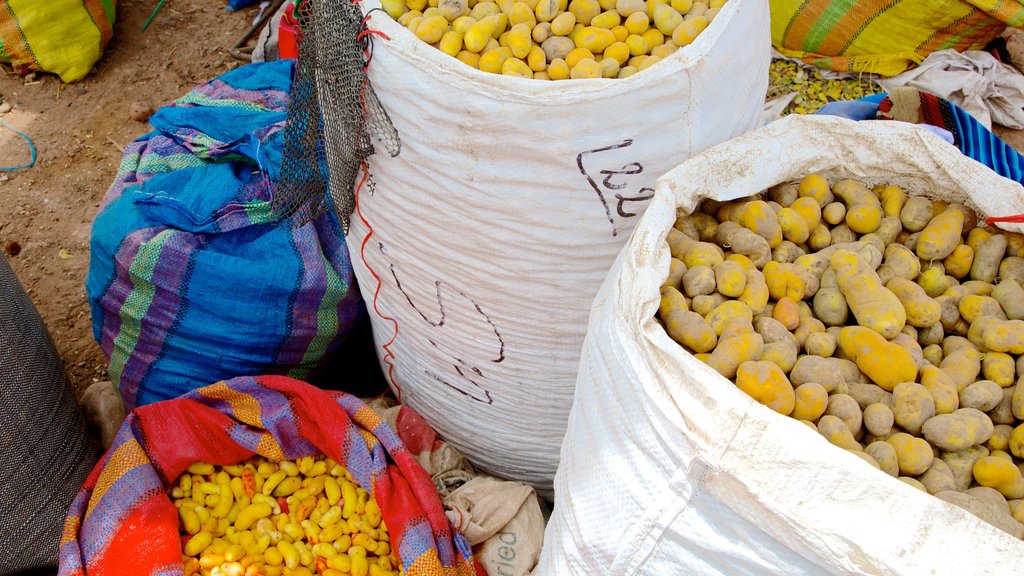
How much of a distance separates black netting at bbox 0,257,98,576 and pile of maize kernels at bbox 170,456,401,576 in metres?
0.25

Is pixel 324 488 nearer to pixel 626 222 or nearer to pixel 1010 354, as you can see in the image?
pixel 626 222

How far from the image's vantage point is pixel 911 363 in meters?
1.11

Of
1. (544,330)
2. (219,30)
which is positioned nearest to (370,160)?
(544,330)

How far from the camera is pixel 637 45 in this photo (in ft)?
4.51

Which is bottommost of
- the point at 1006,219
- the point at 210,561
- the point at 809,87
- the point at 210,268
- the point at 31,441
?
the point at 210,561

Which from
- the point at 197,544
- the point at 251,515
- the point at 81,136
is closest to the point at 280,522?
the point at 251,515

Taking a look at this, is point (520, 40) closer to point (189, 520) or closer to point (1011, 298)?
point (1011, 298)

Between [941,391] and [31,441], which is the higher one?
[941,391]

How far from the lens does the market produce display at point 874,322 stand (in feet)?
3.38

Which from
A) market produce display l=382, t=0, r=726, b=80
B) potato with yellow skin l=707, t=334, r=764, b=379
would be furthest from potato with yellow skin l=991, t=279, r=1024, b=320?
market produce display l=382, t=0, r=726, b=80

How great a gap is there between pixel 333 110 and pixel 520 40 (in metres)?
0.35

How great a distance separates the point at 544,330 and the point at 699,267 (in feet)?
1.42

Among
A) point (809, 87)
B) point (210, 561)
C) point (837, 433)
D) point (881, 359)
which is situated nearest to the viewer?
point (837, 433)

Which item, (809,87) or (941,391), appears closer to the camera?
(941,391)
